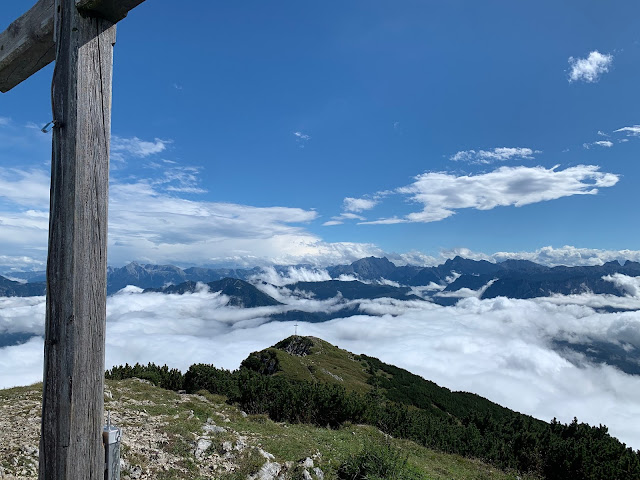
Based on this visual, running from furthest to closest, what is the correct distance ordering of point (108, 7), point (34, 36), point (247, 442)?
point (247, 442)
point (34, 36)
point (108, 7)

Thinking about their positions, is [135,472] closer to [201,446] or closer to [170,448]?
[170,448]

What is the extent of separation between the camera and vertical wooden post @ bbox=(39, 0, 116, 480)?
2328mm

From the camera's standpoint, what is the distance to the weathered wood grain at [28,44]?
3.08 meters

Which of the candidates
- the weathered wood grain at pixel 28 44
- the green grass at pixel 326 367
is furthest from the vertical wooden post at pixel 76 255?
the green grass at pixel 326 367

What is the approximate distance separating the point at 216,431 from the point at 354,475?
5.53 metres

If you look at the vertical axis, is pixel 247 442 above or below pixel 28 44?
below

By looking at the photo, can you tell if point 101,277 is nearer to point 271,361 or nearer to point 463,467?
point 463,467

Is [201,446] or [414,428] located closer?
[201,446]

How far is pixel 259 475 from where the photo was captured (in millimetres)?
9922

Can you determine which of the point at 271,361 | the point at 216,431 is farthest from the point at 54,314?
the point at 271,361

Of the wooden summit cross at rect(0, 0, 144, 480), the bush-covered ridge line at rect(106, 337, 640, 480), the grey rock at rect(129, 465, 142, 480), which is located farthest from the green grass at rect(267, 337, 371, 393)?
the wooden summit cross at rect(0, 0, 144, 480)

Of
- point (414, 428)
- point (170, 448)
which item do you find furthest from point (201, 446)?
point (414, 428)

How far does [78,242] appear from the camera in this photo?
2416 millimetres

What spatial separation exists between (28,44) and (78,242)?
228 cm
